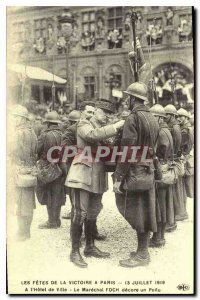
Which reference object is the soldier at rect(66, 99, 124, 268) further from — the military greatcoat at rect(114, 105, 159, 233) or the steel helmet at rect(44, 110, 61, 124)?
the steel helmet at rect(44, 110, 61, 124)

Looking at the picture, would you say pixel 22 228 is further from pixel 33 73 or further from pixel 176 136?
pixel 176 136

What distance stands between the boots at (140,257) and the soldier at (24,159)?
1492 mm

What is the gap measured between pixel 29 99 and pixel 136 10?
2.05 meters

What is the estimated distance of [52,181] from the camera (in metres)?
6.37

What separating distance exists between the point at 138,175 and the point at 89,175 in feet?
2.06

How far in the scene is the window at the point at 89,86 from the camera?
6.44 metres

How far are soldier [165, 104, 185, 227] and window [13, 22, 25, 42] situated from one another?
7.95 ft

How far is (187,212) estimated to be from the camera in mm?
6230

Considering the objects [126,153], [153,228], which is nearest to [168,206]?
[153,228]

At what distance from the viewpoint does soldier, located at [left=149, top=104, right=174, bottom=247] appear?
5.80 meters

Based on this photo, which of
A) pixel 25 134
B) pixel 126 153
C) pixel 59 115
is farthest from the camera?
pixel 59 115

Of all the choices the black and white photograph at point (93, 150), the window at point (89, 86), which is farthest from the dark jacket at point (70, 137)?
the window at point (89, 86)

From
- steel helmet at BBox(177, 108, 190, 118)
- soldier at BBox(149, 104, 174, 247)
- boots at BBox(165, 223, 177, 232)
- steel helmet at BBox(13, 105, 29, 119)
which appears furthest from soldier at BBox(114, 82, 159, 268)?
steel helmet at BBox(13, 105, 29, 119)

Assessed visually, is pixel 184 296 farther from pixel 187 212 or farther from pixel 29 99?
pixel 29 99
